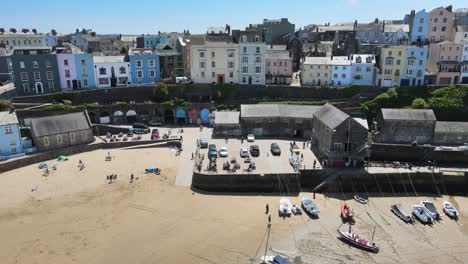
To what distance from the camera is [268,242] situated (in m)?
27.5

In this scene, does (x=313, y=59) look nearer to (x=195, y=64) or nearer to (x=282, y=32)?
(x=195, y=64)

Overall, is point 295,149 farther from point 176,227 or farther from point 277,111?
point 176,227

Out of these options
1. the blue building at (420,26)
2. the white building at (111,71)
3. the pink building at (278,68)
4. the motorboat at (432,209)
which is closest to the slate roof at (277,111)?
the pink building at (278,68)

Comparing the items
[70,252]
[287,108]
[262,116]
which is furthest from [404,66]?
[70,252]

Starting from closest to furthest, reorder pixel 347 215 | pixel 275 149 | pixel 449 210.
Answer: pixel 347 215
pixel 449 210
pixel 275 149

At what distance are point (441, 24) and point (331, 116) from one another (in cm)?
4323

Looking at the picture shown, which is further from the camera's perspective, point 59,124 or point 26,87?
point 26,87

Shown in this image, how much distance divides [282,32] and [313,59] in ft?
113

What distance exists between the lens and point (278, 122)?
48.5 metres

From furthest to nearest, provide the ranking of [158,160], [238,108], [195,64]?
[195,64]
[238,108]
[158,160]

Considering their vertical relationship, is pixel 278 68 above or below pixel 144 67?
below

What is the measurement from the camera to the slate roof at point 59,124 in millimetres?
43875

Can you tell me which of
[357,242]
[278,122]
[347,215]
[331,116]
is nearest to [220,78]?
[278,122]

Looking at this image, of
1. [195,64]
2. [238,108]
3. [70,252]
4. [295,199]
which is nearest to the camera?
[70,252]
